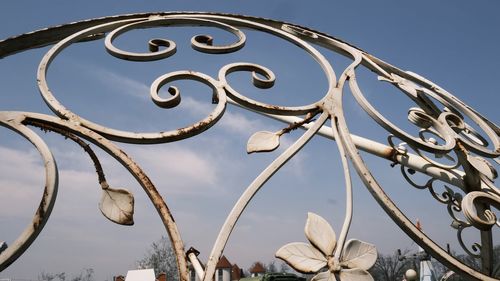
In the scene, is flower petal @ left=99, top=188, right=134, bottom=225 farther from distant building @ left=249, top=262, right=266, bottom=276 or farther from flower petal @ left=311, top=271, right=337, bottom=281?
distant building @ left=249, top=262, right=266, bottom=276

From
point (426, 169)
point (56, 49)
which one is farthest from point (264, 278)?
point (56, 49)

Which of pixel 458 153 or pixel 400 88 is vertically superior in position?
pixel 400 88

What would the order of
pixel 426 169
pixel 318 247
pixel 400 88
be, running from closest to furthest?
pixel 318 247, pixel 400 88, pixel 426 169

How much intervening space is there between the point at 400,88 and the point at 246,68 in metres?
0.82

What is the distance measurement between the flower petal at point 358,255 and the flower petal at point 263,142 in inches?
14.7

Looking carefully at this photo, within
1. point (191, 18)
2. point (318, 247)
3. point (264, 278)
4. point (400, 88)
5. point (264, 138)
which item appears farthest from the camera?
point (264, 278)

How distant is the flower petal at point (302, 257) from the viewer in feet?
3.50

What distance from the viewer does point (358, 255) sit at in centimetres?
110

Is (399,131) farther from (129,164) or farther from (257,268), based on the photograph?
(257,268)

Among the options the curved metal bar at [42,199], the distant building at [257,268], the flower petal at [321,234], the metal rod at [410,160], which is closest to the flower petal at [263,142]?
the flower petal at [321,234]

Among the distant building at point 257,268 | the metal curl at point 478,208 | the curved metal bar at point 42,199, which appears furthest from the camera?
the distant building at point 257,268

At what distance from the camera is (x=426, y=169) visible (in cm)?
235

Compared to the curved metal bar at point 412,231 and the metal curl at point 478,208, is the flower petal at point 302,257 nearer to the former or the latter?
the curved metal bar at point 412,231

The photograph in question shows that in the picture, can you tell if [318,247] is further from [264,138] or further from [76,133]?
[76,133]
